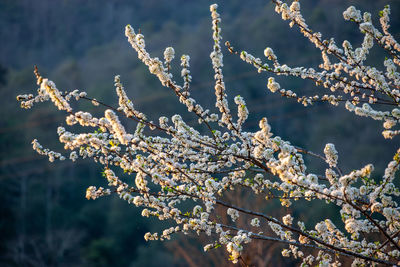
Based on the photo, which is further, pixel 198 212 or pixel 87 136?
pixel 198 212

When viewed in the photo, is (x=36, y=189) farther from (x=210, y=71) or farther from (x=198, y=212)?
(x=198, y=212)

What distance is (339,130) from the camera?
18.6 meters

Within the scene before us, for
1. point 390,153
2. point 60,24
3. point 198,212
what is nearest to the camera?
point 198,212

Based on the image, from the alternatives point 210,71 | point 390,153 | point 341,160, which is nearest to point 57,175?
point 210,71

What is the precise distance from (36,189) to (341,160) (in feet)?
40.7

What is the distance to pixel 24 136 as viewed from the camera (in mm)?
18234

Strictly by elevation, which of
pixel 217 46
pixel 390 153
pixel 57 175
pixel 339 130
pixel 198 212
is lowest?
pixel 198 212

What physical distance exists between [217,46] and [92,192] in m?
1.29

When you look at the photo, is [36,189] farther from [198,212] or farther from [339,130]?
[198,212]

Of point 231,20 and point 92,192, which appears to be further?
point 231,20

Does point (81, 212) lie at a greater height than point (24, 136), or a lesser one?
lesser

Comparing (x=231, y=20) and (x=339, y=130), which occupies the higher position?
(x=231, y=20)

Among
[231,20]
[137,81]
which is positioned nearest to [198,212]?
[137,81]

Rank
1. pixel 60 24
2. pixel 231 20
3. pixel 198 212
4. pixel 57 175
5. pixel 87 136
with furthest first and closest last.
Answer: pixel 60 24, pixel 231 20, pixel 57 175, pixel 198 212, pixel 87 136
